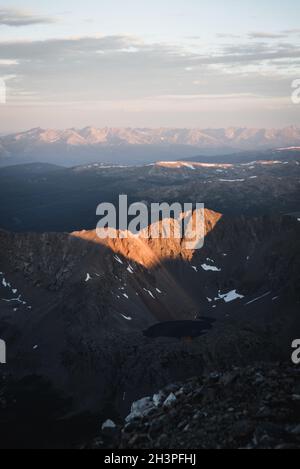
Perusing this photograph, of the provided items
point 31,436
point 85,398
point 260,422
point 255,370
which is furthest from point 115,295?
point 260,422

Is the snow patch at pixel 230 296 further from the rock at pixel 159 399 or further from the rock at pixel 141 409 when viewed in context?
the rock at pixel 159 399

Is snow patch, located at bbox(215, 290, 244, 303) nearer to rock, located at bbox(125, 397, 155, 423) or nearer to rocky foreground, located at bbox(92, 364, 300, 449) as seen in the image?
rock, located at bbox(125, 397, 155, 423)

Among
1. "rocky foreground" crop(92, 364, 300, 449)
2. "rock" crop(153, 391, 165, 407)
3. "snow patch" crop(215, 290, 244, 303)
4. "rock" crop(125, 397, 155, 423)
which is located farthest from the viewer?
"snow patch" crop(215, 290, 244, 303)

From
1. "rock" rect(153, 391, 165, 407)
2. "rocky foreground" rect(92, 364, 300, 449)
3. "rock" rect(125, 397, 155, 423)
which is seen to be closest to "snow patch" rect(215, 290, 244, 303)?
"rock" rect(125, 397, 155, 423)

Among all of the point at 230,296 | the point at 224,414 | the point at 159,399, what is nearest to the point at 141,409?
the point at 159,399

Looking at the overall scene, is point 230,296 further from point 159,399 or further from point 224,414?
point 224,414

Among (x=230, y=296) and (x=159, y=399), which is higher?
(x=230, y=296)

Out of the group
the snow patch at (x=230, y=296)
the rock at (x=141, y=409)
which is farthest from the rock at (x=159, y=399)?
the snow patch at (x=230, y=296)

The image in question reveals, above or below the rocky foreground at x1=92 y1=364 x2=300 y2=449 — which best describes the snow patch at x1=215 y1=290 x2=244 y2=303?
above
